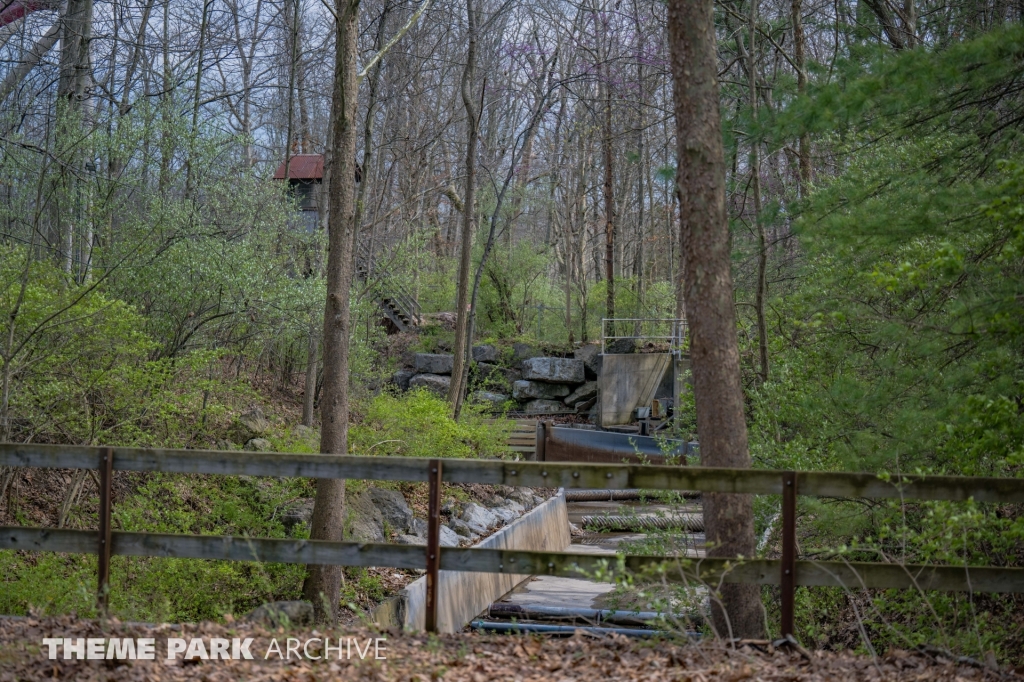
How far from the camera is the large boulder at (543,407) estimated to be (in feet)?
93.5

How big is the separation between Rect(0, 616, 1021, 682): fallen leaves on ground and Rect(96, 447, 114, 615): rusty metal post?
0.87 ft

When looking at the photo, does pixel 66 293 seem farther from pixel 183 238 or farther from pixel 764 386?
pixel 764 386

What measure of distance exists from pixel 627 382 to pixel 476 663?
22503mm

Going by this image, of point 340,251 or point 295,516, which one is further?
point 295,516

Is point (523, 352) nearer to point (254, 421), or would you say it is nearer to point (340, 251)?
point (254, 421)

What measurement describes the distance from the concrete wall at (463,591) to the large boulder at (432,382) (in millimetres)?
14877

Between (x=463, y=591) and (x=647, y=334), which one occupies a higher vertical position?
(x=647, y=334)

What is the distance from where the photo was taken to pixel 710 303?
6.59 metres

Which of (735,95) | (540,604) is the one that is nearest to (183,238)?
(540,604)

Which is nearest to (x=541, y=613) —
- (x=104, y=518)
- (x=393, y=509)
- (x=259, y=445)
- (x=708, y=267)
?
(x=393, y=509)

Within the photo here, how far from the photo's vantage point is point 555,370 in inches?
1123

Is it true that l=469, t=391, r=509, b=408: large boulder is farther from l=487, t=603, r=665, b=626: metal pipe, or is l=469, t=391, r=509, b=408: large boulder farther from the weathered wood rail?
the weathered wood rail

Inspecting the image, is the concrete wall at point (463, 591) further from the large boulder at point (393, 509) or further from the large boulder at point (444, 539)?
the large boulder at point (393, 509)

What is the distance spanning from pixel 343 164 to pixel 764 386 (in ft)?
16.3
